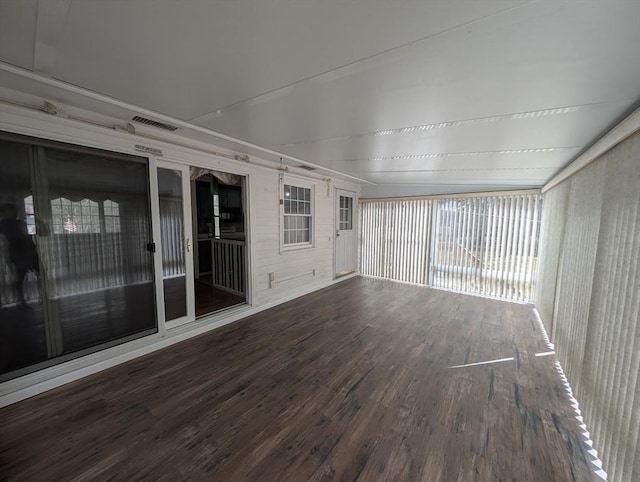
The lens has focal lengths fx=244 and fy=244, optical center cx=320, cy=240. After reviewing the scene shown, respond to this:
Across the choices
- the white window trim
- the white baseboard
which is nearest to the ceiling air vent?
the white window trim

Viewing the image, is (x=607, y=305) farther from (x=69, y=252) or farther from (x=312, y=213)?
(x=69, y=252)

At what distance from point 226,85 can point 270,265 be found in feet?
9.64

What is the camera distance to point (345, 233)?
626 cm

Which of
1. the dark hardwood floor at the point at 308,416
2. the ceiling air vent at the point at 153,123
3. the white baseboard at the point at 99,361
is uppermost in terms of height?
the ceiling air vent at the point at 153,123

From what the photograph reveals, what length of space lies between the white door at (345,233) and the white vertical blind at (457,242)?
36 centimetres

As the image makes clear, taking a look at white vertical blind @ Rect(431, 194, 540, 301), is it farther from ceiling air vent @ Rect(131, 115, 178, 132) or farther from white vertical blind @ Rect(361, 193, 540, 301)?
ceiling air vent @ Rect(131, 115, 178, 132)

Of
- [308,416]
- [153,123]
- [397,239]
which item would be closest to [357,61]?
[153,123]

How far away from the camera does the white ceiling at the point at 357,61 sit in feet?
3.33

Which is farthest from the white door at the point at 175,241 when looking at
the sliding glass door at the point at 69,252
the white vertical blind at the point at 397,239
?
the white vertical blind at the point at 397,239

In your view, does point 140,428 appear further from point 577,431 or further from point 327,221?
point 327,221

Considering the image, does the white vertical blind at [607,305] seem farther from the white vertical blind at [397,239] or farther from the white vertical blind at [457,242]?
the white vertical blind at [397,239]

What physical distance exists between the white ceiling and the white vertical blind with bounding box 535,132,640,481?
485 mm

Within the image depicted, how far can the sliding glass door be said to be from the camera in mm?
1963

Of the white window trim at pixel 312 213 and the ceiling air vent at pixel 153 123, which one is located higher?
the ceiling air vent at pixel 153 123
